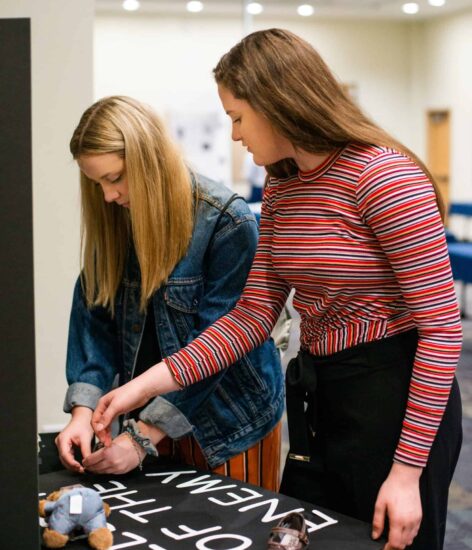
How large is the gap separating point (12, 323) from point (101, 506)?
460 mm

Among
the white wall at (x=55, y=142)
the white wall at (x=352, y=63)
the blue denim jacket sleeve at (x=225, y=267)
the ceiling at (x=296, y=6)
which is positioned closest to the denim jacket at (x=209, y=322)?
the blue denim jacket sleeve at (x=225, y=267)

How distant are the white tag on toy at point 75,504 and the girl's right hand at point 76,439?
30cm

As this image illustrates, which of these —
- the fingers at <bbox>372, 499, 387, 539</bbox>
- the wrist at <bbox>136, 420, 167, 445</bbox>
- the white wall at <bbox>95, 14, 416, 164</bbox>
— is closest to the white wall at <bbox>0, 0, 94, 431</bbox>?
the wrist at <bbox>136, 420, 167, 445</bbox>

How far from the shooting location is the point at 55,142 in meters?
3.31

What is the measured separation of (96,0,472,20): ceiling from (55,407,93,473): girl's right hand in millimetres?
10887

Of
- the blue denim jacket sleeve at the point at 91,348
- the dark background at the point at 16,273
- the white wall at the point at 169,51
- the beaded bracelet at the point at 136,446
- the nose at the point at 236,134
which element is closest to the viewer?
the dark background at the point at 16,273

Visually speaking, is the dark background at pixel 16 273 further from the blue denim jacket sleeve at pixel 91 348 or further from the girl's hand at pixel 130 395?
the blue denim jacket sleeve at pixel 91 348

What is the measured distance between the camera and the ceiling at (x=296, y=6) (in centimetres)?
1206

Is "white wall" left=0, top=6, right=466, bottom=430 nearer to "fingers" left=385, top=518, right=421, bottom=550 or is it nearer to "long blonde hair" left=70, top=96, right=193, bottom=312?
"long blonde hair" left=70, top=96, right=193, bottom=312

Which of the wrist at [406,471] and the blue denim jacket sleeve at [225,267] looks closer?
the wrist at [406,471]

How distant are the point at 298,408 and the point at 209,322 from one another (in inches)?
10.6

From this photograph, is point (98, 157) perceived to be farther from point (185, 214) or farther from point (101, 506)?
point (101, 506)

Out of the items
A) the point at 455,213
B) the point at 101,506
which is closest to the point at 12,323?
the point at 101,506

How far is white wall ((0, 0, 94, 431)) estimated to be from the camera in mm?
3277
